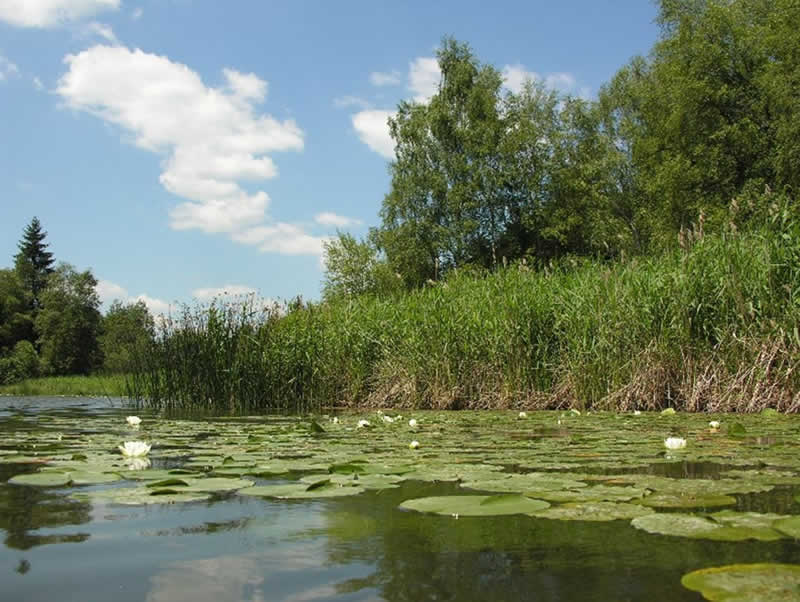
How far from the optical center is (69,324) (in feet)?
160

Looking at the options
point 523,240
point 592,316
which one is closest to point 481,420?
point 592,316

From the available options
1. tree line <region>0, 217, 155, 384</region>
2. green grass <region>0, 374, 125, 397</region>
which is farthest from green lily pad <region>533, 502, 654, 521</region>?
tree line <region>0, 217, 155, 384</region>

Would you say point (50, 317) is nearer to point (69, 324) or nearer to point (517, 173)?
point (69, 324)

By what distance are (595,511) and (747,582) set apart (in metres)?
0.65

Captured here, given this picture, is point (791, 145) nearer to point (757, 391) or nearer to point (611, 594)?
point (757, 391)

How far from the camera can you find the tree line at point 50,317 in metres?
48.2

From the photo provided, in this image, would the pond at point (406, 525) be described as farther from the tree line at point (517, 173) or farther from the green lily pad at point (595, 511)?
the tree line at point (517, 173)

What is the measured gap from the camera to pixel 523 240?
32.4 meters

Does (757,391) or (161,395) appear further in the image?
(161,395)

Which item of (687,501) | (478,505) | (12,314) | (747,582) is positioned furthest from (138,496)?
(12,314)

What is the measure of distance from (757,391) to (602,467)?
4125mm

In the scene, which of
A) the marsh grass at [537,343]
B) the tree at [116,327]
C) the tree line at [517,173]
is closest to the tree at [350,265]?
the tree line at [517,173]

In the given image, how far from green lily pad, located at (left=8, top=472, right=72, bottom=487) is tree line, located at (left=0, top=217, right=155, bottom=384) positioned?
150ft

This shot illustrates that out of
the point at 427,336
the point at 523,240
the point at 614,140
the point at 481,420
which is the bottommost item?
the point at 481,420
